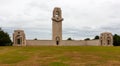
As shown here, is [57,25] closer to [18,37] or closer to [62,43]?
[62,43]

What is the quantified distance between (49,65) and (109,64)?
6649 millimetres

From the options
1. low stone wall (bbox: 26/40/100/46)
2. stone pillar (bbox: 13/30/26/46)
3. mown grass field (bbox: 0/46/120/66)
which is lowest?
mown grass field (bbox: 0/46/120/66)

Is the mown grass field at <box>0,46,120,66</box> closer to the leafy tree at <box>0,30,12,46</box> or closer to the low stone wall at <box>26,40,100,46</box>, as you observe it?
the low stone wall at <box>26,40,100,46</box>

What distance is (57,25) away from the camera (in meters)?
80.3

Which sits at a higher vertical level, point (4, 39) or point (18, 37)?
point (18, 37)

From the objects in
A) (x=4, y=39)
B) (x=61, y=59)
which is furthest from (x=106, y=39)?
(x=61, y=59)

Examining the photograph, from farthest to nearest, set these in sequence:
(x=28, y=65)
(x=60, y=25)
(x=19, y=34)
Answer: (x=60, y=25) < (x=19, y=34) < (x=28, y=65)

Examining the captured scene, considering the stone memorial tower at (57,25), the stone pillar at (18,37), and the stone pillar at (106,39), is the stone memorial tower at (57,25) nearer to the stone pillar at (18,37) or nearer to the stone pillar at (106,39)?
the stone pillar at (18,37)

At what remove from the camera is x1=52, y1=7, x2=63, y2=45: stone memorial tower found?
78750 mm

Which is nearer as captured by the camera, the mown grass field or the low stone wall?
the mown grass field

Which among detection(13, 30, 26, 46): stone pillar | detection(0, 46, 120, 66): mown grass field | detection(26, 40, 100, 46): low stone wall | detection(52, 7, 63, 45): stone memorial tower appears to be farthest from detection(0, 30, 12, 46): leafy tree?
detection(0, 46, 120, 66): mown grass field

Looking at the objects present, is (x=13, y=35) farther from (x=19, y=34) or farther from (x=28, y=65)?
(x=28, y=65)

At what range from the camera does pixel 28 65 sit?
83.7 ft

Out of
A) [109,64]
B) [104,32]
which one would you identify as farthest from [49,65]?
[104,32]
